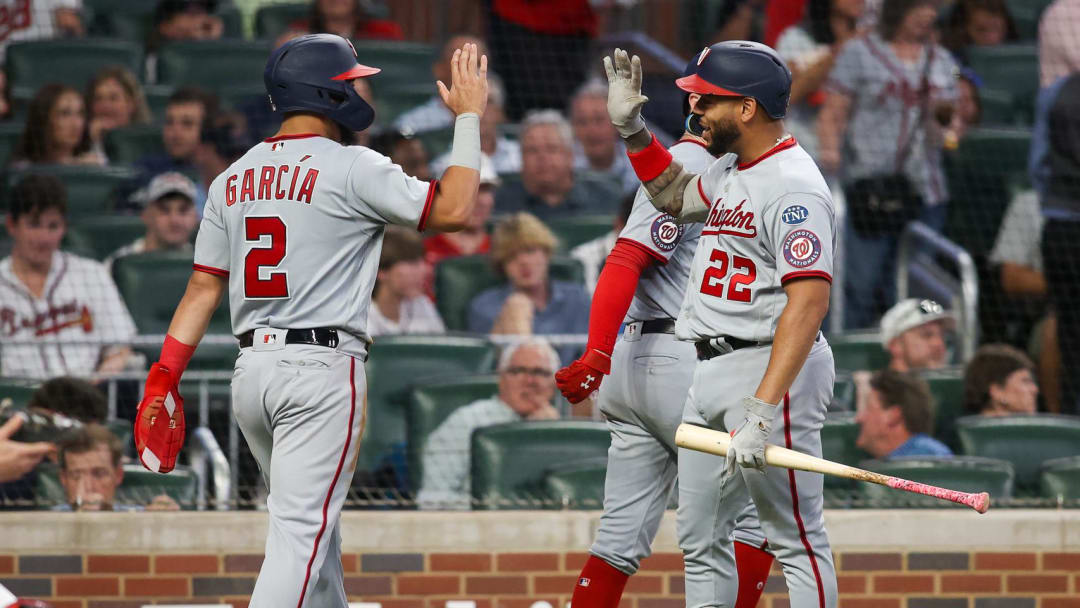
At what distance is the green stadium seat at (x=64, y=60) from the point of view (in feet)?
26.1

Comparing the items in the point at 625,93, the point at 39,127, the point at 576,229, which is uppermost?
the point at 39,127

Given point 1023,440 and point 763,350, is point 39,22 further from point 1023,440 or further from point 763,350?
point 763,350

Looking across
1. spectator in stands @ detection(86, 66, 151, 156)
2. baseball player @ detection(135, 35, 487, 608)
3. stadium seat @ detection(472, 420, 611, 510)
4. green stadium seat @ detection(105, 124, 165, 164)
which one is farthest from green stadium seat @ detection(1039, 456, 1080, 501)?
spectator in stands @ detection(86, 66, 151, 156)

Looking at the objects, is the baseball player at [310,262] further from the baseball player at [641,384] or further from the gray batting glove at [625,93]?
the baseball player at [641,384]

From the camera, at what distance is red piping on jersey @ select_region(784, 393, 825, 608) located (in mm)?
3447

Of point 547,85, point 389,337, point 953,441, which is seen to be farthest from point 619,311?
point 547,85

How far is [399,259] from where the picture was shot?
601 cm

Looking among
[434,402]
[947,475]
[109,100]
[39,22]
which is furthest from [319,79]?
[39,22]

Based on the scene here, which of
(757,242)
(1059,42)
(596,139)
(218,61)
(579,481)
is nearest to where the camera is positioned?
(757,242)

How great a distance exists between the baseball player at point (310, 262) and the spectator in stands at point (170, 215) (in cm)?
262

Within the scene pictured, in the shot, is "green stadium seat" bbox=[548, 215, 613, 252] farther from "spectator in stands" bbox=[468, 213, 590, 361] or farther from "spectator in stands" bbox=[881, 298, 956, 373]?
Answer: "spectator in stands" bbox=[881, 298, 956, 373]

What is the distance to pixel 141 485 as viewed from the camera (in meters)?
4.90

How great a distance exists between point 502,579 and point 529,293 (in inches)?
67.3

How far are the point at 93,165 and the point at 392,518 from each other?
3.15m
